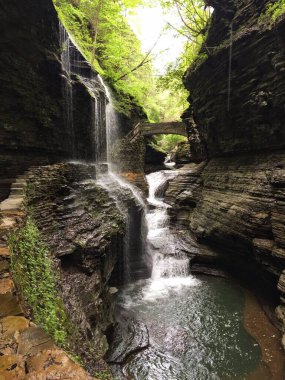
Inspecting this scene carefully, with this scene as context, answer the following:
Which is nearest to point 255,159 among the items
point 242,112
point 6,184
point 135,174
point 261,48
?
point 242,112

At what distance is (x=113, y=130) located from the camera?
21.5 meters

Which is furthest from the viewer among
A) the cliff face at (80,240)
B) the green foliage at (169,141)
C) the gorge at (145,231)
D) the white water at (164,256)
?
the green foliage at (169,141)

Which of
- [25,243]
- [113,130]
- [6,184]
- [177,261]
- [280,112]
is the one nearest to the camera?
[25,243]

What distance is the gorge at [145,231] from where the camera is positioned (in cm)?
596

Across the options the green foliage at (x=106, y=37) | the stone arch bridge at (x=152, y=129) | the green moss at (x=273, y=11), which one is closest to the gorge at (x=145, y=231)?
the green moss at (x=273, y=11)

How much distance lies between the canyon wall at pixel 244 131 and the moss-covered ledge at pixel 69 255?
206 inches

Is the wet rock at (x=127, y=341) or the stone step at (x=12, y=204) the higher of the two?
the stone step at (x=12, y=204)

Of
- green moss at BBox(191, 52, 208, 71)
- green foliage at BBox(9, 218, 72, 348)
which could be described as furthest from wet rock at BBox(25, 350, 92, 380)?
green moss at BBox(191, 52, 208, 71)

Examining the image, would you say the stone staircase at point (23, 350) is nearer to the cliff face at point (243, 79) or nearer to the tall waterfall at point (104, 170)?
the tall waterfall at point (104, 170)

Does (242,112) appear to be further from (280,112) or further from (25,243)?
(25,243)

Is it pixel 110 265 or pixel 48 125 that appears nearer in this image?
pixel 110 265

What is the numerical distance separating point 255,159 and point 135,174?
→ 12562 millimetres

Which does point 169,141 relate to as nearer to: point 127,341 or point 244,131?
point 244,131

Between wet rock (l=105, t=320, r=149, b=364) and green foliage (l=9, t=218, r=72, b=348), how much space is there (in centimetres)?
296
